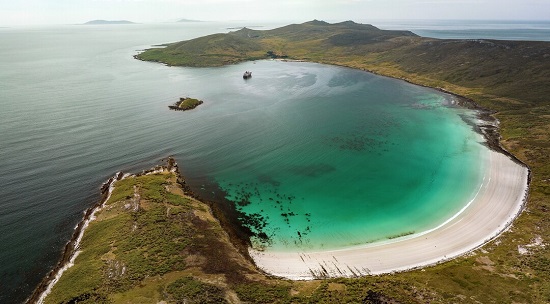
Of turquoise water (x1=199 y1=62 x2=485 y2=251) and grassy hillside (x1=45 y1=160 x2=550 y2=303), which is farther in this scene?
turquoise water (x1=199 y1=62 x2=485 y2=251)

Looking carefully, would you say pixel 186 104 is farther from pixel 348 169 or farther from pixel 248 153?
pixel 348 169

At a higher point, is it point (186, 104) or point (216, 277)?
point (186, 104)

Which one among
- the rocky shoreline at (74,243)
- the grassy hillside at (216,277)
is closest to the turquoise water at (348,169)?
the grassy hillside at (216,277)

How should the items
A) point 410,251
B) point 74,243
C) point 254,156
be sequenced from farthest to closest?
point 254,156
point 410,251
point 74,243

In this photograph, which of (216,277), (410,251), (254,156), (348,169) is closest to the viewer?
(216,277)

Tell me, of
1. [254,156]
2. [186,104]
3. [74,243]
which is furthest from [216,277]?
[186,104]

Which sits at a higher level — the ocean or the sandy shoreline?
the ocean

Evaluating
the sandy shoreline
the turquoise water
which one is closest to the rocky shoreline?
the turquoise water

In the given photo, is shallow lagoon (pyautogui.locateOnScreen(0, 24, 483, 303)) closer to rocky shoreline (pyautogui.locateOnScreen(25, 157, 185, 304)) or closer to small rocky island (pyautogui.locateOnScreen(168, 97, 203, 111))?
rocky shoreline (pyautogui.locateOnScreen(25, 157, 185, 304))
